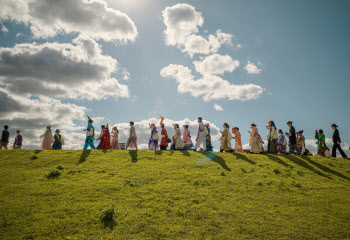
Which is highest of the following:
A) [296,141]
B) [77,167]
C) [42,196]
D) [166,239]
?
[296,141]

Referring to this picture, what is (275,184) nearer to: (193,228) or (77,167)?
(193,228)

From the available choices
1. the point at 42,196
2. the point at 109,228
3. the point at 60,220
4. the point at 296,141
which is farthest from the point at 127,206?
the point at 296,141

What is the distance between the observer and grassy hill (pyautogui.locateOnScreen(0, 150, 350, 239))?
8242mm

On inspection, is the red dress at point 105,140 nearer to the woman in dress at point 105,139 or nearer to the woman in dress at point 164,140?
the woman in dress at point 105,139

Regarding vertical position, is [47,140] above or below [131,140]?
below

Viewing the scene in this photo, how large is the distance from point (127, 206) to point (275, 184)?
8.44 metres

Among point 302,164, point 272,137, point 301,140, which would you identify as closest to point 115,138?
point 272,137

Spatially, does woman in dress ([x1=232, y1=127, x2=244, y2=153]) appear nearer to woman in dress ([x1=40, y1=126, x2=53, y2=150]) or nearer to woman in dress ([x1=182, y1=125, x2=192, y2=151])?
woman in dress ([x1=182, y1=125, x2=192, y2=151])

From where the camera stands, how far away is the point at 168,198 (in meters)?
10.3

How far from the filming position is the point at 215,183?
12.3 meters

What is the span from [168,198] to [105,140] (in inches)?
488

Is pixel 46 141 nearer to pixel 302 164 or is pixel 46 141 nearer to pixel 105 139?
pixel 105 139

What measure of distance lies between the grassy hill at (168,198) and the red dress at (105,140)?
4.27m

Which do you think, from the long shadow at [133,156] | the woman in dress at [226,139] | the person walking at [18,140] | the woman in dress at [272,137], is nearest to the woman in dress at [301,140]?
the woman in dress at [272,137]
